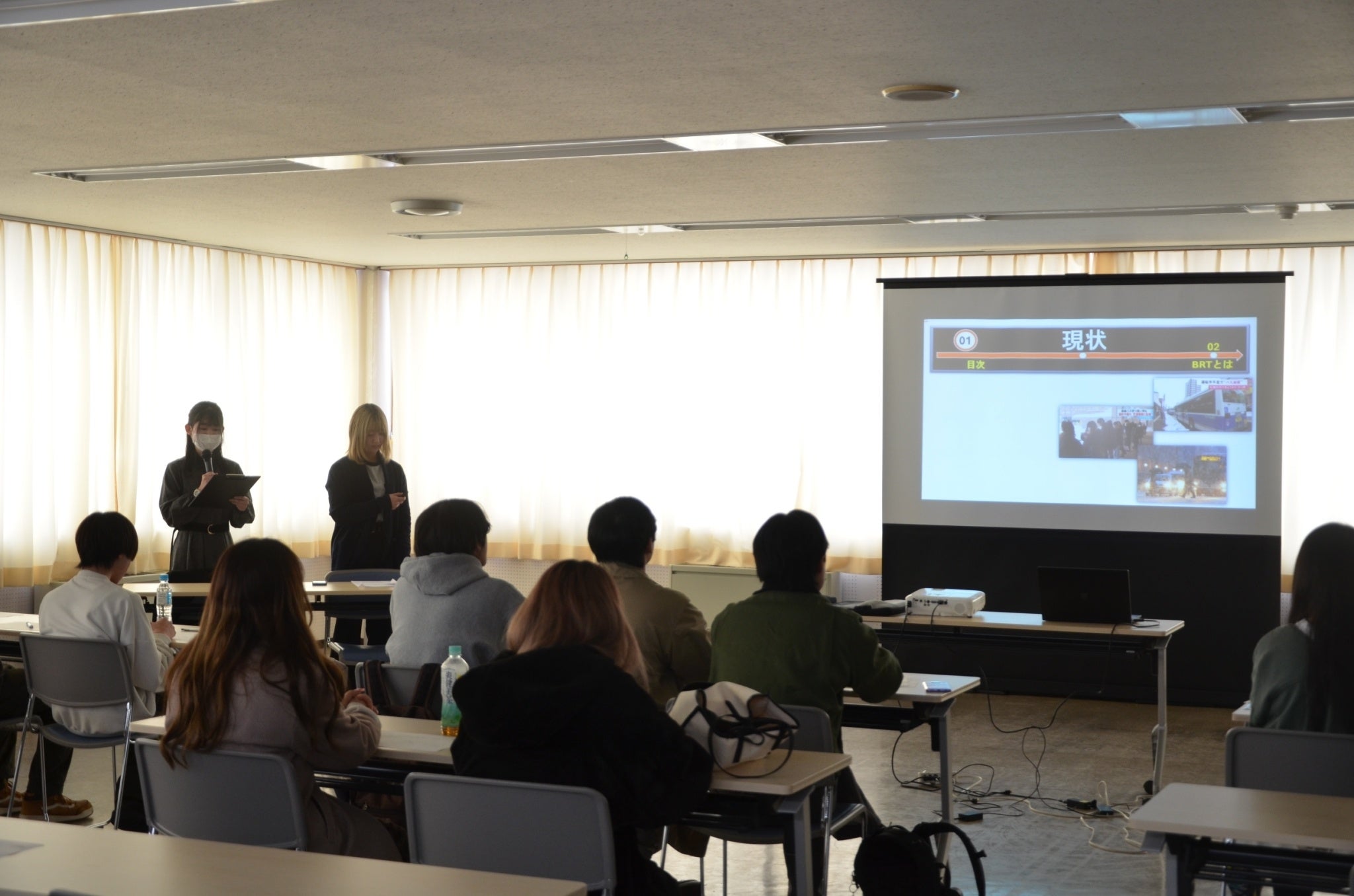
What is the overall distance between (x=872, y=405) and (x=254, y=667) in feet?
20.2

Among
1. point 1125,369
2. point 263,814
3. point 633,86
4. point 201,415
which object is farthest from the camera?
point 1125,369

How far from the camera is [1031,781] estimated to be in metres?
5.91

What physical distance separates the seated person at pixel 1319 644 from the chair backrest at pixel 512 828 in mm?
1855

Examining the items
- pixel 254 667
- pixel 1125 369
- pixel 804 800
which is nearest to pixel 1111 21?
pixel 804 800

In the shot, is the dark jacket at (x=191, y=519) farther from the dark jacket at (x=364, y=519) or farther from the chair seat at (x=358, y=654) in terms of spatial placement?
the chair seat at (x=358, y=654)

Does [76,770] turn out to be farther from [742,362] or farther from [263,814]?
[742,362]

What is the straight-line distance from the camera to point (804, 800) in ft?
9.78

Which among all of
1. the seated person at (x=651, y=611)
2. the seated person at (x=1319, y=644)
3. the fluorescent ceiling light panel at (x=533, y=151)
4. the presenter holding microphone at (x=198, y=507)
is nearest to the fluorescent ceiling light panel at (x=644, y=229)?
the fluorescent ceiling light panel at (x=533, y=151)

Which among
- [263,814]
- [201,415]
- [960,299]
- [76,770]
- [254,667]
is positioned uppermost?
[960,299]

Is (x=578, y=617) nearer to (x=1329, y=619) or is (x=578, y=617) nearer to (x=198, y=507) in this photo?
(x=1329, y=619)

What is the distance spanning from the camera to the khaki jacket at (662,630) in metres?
3.91

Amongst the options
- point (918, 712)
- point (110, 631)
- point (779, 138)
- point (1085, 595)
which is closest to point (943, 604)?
point (1085, 595)

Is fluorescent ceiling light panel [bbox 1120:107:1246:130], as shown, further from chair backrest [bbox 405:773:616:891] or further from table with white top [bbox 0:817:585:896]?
table with white top [bbox 0:817:585:896]

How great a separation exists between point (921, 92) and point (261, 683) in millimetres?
2686
